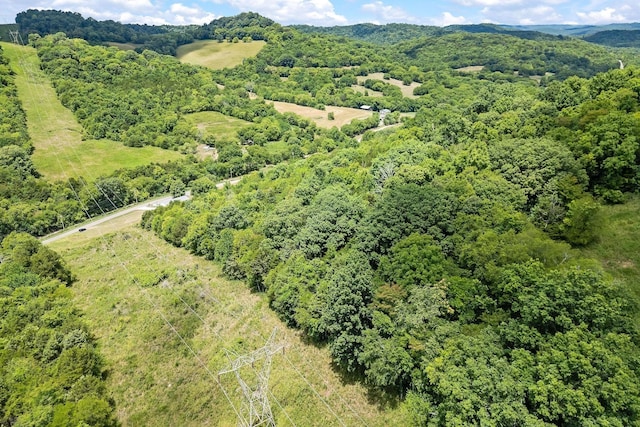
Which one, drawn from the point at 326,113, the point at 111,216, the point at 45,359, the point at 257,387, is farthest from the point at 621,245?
the point at 326,113

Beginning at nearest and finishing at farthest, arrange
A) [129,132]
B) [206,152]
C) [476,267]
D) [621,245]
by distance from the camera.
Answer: [476,267], [621,245], [129,132], [206,152]

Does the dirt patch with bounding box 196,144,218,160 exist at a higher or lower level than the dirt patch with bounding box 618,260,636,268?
lower

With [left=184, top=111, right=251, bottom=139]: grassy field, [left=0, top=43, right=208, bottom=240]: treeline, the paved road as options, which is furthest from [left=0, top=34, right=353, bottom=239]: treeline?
[left=184, top=111, right=251, bottom=139]: grassy field

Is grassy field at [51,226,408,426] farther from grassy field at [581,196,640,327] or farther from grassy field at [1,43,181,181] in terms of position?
grassy field at [1,43,181,181]

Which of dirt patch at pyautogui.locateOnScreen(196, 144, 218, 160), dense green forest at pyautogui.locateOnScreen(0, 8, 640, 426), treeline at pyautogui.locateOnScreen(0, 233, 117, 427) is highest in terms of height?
dense green forest at pyautogui.locateOnScreen(0, 8, 640, 426)

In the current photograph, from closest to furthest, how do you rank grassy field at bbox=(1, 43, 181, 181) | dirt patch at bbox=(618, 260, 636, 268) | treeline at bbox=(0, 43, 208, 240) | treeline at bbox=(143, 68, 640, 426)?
treeline at bbox=(143, 68, 640, 426) < dirt patch at bbox=(618, 260, 636, 268) < treeline at bbox=(0, 43, 208, 240) < grassy field at bbox=(1, 43, 181, 181)

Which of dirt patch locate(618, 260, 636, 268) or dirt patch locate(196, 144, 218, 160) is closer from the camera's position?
dirt patch locate(618, 260, 636, 268)

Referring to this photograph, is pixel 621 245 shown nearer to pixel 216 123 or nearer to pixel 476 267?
pixel 476 267
